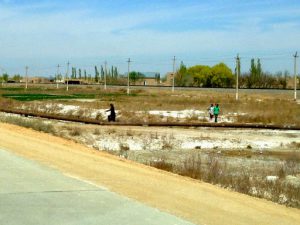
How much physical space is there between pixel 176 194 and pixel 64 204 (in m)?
2.30

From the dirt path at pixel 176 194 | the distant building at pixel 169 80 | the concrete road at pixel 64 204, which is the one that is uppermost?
the distant building at pixel 169 80

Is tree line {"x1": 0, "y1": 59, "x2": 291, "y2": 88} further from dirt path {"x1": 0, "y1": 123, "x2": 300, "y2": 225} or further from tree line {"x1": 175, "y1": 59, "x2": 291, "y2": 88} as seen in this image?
dirt path {"x1": 0, "y1": 123, "x2": 300, "y2": 225}

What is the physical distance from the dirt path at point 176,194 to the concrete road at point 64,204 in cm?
42

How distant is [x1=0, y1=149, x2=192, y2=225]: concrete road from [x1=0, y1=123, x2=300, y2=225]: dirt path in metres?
0.42

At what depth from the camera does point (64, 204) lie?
300 inches

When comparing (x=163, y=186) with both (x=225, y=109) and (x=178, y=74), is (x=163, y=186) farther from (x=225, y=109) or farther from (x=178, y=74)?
(x=178, y=74)

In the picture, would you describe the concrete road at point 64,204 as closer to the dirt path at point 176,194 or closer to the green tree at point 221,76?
the dirt path at point 176,194

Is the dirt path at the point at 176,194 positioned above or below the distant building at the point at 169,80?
below

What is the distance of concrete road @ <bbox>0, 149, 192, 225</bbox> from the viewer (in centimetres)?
677

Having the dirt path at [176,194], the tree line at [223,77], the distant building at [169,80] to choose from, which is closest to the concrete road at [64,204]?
the dirt path at [176,194]

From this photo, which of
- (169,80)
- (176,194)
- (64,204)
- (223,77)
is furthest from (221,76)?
(64,204)

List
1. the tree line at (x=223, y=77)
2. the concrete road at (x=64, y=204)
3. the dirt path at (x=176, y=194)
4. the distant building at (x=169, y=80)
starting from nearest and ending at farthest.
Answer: the concrete road at (x=64, y=204)
the dirt path at (x=176, y=194)
the tree line at (x=223, y=77)
the distant building at (x=169, y=80)

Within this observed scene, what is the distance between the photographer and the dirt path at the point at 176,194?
7809mm

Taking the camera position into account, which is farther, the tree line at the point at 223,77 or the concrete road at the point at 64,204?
the tree line at the point at 223,77
